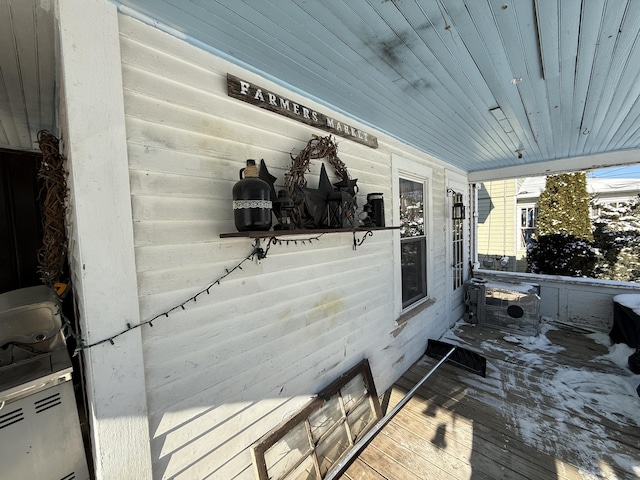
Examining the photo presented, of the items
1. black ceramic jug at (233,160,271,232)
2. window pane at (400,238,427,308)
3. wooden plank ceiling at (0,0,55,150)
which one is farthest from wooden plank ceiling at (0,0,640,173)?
window pane at (400,238,427,308)

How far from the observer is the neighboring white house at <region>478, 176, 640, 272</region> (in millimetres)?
7965

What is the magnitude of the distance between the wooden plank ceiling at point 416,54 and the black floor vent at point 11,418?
1651 millimetres

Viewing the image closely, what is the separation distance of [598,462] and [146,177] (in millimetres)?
3373

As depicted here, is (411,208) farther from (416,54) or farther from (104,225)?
(104,225)

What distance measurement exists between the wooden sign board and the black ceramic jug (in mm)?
559

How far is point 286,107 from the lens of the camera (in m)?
1.68

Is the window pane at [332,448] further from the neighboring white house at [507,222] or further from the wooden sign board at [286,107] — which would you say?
the neighboring white house at [507,222]

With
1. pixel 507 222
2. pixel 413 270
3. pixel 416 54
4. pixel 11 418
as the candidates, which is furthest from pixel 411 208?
pixel 507 222

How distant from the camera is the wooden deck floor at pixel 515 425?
1804 mm

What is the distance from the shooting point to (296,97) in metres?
1.79

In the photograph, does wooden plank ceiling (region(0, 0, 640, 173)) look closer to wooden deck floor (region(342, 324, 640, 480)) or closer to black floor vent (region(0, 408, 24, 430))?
black floor vent (region(0, 408, 24, 430))

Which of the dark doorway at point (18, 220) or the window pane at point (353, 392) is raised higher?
the dark doorway at point (18, 220)

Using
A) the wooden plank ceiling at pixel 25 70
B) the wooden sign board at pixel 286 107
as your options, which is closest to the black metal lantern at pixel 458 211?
the wooden sign board at pixel 286 107

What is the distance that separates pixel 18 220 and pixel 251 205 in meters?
2.26
